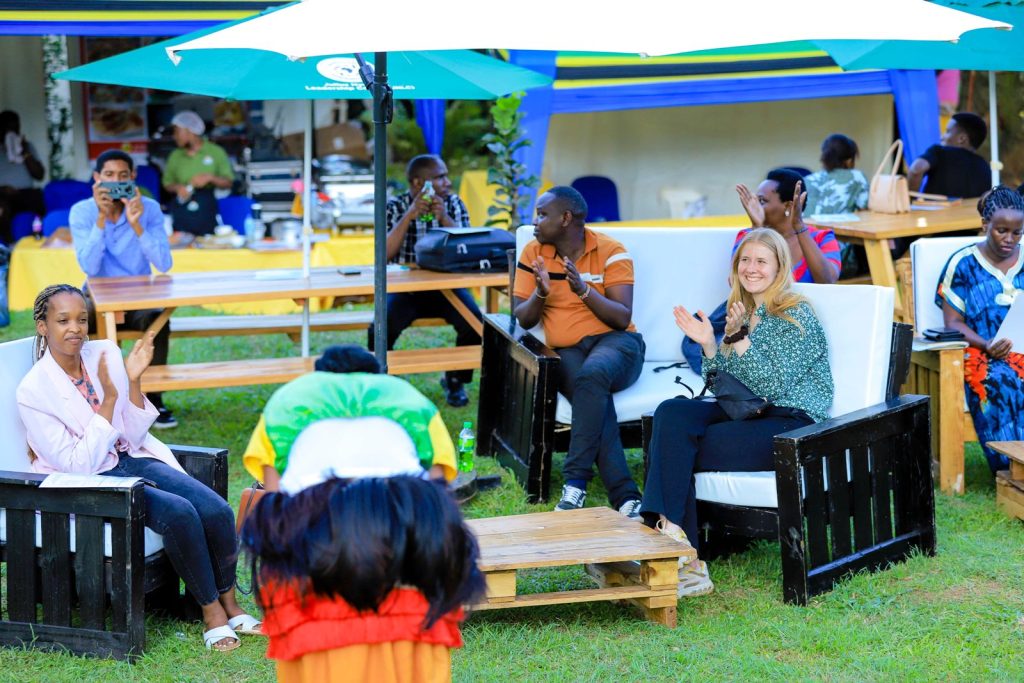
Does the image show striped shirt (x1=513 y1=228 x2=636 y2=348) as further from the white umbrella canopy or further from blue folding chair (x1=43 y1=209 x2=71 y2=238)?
blue folding chair (x1=43 y1=209 x2=71 y2=238)

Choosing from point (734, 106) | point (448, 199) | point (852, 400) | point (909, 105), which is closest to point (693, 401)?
point (852, 400)

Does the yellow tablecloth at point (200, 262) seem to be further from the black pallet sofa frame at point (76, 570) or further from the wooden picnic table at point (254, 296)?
the black pallet sofa frame at point (76, 570)

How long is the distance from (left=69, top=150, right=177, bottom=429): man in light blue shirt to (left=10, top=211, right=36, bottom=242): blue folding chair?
13.1 feet

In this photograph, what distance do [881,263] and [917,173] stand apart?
1.97 metres

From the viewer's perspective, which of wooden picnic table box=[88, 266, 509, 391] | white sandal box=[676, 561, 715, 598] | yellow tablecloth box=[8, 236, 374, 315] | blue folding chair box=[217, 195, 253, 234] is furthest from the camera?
blue folding chair box=[217, 195, 253, 234]

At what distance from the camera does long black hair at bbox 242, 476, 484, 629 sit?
8.64ft

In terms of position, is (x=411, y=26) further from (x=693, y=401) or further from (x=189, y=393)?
(x=189, y=393)

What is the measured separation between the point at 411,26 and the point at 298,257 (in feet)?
19.5

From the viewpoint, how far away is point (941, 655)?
13.3 feet

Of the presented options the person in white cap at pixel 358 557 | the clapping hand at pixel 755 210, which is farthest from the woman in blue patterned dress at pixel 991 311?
the person in white cap at pixel 358 557

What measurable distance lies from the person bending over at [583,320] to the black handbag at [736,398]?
0.67 metres

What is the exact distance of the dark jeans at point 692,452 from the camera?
4.69 m

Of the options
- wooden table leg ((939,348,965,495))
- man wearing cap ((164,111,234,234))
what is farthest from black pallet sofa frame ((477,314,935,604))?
man wearing cap ((164,111,234,234))

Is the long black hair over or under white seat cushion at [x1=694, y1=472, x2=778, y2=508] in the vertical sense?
over
